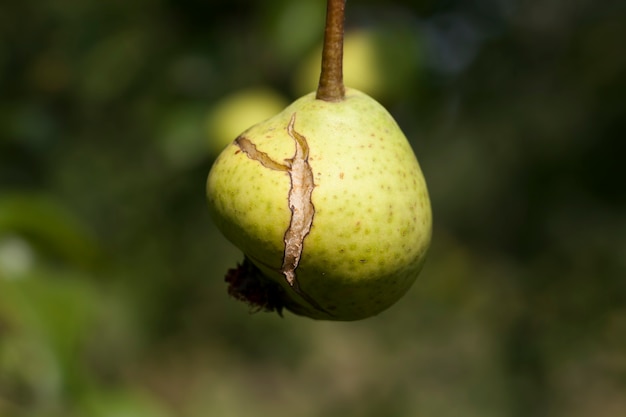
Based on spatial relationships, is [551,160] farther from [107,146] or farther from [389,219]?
[389,219]

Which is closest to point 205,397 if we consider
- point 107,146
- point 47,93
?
point 107,146

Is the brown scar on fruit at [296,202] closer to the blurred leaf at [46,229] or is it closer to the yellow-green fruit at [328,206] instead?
the yellow-green fruit at [328,206]

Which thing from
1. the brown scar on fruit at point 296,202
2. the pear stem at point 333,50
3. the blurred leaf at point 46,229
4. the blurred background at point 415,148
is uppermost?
the blurred background at point 415,148

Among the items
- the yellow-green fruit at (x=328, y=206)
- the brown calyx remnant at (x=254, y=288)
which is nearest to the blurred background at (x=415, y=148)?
the brown calyx remnant at (x=254, y=288)

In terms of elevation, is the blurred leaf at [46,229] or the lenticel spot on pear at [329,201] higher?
the blurred leaf at [46,229]

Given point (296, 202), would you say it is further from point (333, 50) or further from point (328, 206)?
point (333, 50)

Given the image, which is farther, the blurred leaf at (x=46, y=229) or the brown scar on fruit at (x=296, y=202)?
the blurred leaf at (x=46, y=229)

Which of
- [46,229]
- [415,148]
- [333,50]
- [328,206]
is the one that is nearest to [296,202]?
[328,206]

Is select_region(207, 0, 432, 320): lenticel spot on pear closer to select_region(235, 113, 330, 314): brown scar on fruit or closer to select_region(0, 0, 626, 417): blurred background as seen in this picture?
select_region(235, 113, 330, 314): brown scar on fruit
